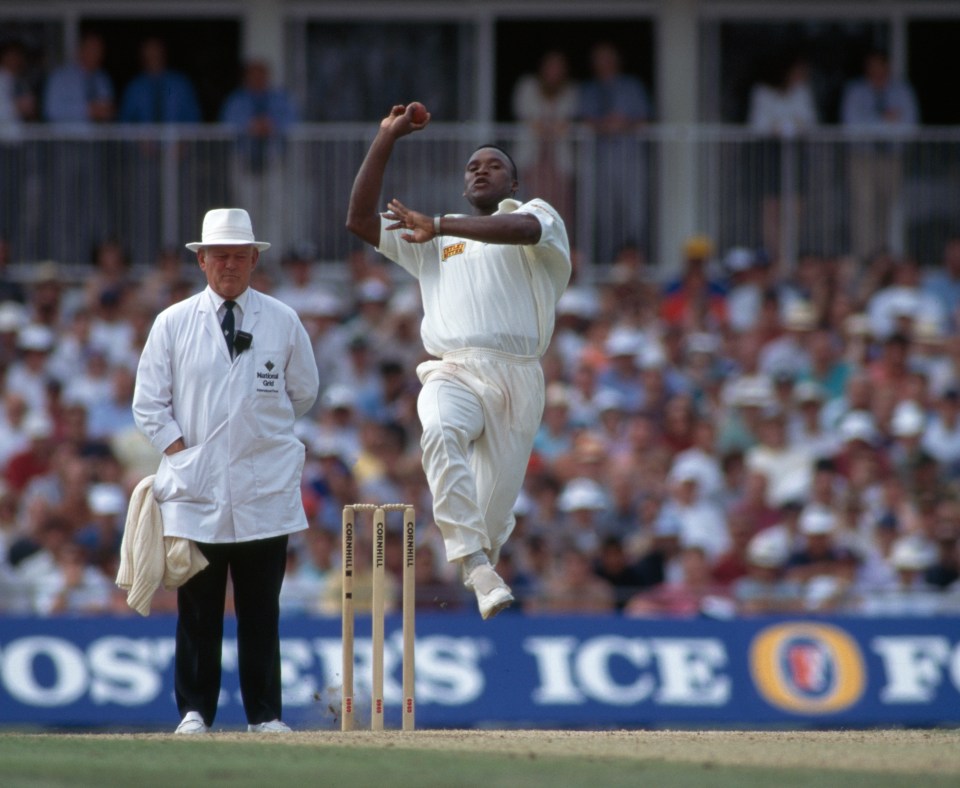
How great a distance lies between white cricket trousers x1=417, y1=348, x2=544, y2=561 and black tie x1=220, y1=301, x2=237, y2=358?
0.86 metres

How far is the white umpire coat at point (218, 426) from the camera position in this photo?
8508 mm

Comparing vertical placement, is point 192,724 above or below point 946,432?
below

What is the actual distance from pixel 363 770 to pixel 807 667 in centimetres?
577

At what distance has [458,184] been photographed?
55.5ft

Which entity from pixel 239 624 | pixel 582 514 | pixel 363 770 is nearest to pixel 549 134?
pixel 582 514

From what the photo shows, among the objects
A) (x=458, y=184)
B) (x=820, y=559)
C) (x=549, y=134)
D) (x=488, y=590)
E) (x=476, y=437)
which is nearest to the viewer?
(x=488, y=590)

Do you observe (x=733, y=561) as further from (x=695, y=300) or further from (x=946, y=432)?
(x=695, y=300)

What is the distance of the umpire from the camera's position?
8.52 m

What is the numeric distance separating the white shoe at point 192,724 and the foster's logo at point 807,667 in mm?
4773

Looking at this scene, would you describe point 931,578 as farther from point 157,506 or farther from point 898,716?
point 157,506

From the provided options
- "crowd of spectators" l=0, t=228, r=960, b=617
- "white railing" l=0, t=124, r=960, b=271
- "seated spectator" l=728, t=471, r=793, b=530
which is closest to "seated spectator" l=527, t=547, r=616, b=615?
"crowd of spectators" l=0, t=228, r=960, b=617

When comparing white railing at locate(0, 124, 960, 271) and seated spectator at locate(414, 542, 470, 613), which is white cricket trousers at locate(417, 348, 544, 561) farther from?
white railing at locate(0, 124, 960, 271)

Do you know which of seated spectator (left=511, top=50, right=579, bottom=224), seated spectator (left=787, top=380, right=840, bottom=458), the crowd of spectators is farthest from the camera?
seated spectator (left=511, top=50, right=579, bottom=224)

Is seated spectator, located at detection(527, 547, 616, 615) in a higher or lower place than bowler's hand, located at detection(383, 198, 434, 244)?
lower
